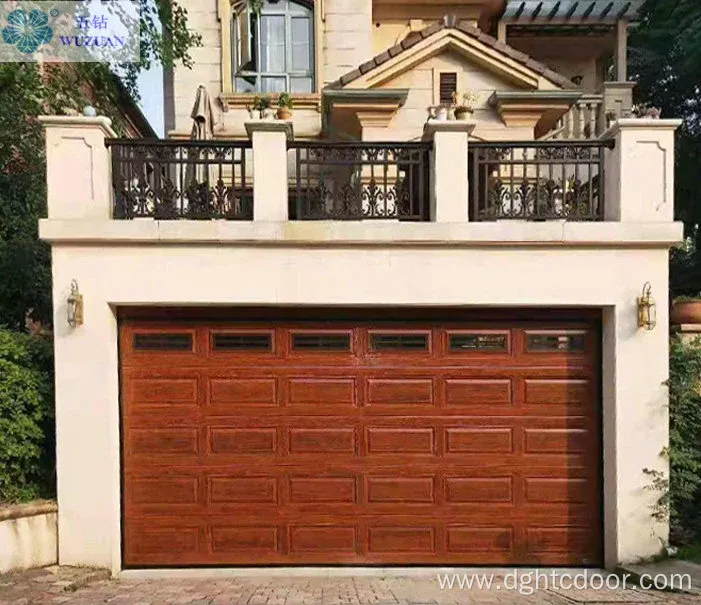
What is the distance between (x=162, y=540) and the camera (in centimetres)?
567

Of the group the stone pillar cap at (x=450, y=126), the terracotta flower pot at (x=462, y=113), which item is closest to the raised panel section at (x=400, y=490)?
the stone pillar cap at (x=450, y=126)

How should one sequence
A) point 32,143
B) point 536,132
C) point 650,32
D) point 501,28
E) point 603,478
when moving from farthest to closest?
point 650,32
point 501,28
point 536,132
point 32,143
point 603,478

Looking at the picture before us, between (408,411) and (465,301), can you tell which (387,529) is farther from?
(465,301)

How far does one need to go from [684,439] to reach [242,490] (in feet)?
15.7

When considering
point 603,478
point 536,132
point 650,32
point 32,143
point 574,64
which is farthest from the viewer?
point 650,32

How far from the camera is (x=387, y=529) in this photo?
5.71m

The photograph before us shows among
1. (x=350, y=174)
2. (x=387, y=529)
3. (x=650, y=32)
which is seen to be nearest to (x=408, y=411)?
(x=387, y=529)

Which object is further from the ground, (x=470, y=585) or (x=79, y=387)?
(x=79, y=387)

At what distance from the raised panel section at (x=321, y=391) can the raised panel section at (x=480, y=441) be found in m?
1.14

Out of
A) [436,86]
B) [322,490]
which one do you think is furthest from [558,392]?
[436,86]

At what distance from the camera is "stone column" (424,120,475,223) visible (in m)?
5.54

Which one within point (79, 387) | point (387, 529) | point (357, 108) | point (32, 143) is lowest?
point (387, 529)

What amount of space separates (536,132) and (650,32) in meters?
7.68

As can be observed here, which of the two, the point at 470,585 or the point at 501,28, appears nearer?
the point at 470,585
